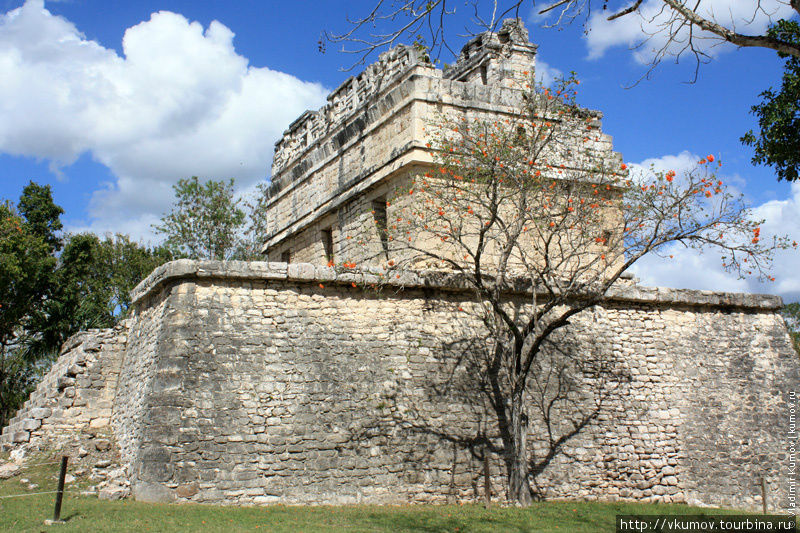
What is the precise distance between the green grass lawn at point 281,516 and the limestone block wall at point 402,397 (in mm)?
439

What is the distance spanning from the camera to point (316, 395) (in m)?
9.73

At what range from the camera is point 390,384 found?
10133 millimetres

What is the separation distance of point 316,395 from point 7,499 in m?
4.13

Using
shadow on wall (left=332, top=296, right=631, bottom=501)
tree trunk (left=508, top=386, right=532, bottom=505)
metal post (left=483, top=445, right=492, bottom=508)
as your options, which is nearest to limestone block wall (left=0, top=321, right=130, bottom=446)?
shadow on wall (left=332, top=296, right=631, bottom=501)

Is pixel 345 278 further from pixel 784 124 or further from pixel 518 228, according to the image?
pixel 784 124

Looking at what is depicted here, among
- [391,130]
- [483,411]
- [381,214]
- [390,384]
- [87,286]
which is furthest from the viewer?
[87,286]

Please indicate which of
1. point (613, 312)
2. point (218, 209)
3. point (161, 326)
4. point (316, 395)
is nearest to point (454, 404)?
point (316, 395)

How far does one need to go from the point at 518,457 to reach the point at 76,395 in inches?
284

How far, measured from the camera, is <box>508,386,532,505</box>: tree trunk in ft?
32.8

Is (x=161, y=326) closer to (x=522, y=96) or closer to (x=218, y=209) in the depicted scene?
(x=522, y=96)

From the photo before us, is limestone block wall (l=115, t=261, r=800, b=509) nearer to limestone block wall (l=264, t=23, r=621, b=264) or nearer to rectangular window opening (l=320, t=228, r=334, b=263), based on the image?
limestone block wall (l=264, t=23, r=621, b=264)

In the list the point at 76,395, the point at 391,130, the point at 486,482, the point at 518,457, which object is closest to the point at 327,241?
the point at 391,130

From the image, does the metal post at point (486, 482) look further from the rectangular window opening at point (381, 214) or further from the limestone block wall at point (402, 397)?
the rectangular window opening at point (381, 214)

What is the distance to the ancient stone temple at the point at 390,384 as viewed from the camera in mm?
9352
